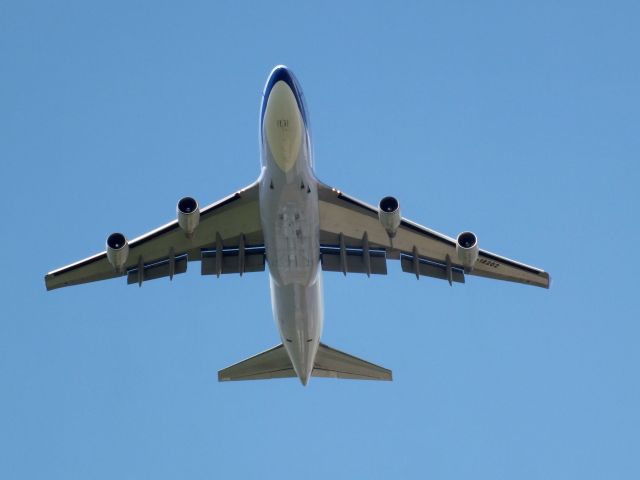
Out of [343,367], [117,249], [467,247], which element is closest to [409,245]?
[467,247]

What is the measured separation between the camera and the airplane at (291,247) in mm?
29062

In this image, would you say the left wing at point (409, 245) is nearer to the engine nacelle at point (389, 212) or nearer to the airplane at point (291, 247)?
the airplane at point (291, 247)

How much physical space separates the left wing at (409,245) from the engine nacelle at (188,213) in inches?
156

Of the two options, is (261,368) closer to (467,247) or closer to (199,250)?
(199,250)

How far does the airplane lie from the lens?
29.1 meters

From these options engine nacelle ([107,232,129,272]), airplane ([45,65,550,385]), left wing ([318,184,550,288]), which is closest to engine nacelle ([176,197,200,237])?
airplane ([45,65,550,385])

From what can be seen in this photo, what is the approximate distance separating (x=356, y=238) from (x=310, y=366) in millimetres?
4161

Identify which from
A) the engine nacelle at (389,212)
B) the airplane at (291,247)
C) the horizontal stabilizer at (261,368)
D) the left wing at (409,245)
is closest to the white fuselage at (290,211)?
the airplane at (291,247)

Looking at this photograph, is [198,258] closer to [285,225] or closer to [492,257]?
[285,225]

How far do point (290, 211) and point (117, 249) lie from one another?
17.1ft

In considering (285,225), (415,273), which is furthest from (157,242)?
(415,273)

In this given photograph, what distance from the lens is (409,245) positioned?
112 feet

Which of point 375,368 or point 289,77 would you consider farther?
point 375,368

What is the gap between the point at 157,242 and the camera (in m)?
33.8
